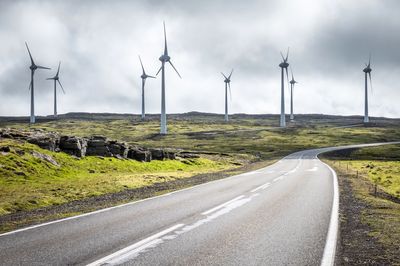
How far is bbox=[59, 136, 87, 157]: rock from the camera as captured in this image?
121 feet

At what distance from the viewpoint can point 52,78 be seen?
189 m

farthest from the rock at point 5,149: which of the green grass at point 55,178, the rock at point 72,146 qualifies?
the rock at point 72,146

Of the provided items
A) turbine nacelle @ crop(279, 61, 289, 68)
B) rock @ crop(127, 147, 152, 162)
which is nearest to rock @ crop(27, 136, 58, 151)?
rock @ crop(127, 147, 152, 162)

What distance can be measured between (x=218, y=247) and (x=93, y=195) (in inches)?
539

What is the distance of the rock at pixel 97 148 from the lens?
39781 millimetres

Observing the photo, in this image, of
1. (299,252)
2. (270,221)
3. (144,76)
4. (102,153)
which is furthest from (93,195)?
(144,76)

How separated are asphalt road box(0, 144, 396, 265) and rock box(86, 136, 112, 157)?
2432 centimetres

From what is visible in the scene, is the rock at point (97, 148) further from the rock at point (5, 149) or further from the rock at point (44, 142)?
the rock at point (5, 149)

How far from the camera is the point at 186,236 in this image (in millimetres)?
10477

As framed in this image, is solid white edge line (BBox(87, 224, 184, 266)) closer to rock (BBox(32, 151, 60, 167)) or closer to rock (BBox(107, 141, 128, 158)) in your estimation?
rock (BBox(32, 151, 60, 167))

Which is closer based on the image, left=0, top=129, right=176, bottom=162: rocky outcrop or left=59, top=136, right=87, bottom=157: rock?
left=0, top=129, right=176, bottom=162: rocky outcrop

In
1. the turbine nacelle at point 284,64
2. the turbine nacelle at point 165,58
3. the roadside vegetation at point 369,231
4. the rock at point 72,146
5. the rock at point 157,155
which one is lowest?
the rock at point 157,155

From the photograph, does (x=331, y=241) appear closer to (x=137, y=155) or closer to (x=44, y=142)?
(x=44, y=142)

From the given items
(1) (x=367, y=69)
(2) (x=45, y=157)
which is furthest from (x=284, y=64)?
(2) (x=45, y=157)
